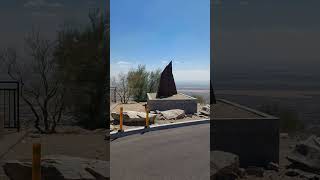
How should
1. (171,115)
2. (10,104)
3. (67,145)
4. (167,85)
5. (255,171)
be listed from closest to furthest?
(255,171) → (67,145) → (10,104) → (171,115) → (167,85)

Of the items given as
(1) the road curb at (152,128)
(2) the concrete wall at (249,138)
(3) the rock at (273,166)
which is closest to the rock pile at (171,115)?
(1) the road curb at (152,128)

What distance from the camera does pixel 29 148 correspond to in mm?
6926

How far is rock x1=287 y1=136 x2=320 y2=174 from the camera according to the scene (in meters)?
5.93

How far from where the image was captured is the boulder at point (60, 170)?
4.80m

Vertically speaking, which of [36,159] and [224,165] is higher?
[36,159]

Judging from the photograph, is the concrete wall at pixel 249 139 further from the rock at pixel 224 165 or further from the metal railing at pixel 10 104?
the metal railing at pixel 10 104

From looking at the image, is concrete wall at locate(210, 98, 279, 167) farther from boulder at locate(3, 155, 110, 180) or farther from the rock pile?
the rock pile

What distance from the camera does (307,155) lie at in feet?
20.2

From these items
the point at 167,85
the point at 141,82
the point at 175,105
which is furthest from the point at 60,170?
the point at 141,82

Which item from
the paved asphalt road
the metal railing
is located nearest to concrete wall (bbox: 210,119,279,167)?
the paved asphalt road

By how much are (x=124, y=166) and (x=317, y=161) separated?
348cm

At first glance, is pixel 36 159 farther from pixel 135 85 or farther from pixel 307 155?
pixel 135 85

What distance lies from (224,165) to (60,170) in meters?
2.67

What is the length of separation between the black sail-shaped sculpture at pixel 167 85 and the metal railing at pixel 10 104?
9039 mm
